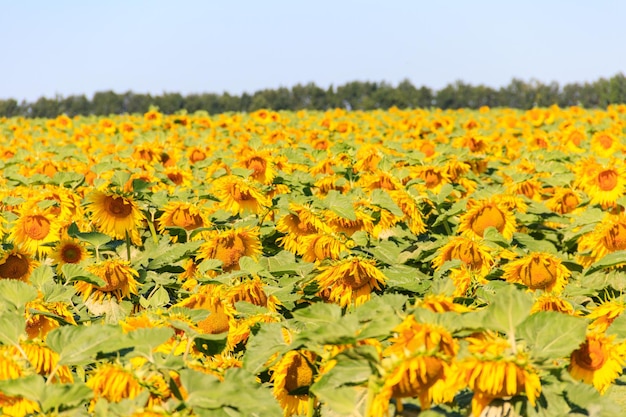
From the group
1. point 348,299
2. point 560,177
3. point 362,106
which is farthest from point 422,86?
point 348,299

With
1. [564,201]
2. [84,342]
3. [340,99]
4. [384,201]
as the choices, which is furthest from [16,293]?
[340,99]

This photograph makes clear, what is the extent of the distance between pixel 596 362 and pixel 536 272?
1943mm

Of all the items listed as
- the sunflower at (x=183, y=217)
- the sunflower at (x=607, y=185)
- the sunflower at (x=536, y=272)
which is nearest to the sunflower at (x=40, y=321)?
the sunflower at (x=183, y=217)

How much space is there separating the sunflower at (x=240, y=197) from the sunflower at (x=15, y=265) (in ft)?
5.04

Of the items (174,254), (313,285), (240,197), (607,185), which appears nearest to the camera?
(313,285)

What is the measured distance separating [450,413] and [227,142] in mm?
9619

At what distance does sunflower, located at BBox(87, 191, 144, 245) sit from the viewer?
5590mm

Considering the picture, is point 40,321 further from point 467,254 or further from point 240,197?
point 467,254

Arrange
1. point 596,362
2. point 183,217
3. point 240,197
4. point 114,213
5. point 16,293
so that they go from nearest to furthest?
point 16,293, point 596,362, point 114,213, point 183,217, point 240,197

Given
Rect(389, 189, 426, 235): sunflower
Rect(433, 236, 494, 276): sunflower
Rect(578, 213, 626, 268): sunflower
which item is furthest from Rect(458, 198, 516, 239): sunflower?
Rect(433, 236, 494, 276): sunflower

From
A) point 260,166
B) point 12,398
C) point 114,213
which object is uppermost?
point 260,166

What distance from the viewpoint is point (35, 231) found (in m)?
5.66

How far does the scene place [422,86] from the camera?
32062 mm

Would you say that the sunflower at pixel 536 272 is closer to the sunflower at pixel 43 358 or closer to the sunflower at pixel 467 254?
the sunflower at pixel 467 254
